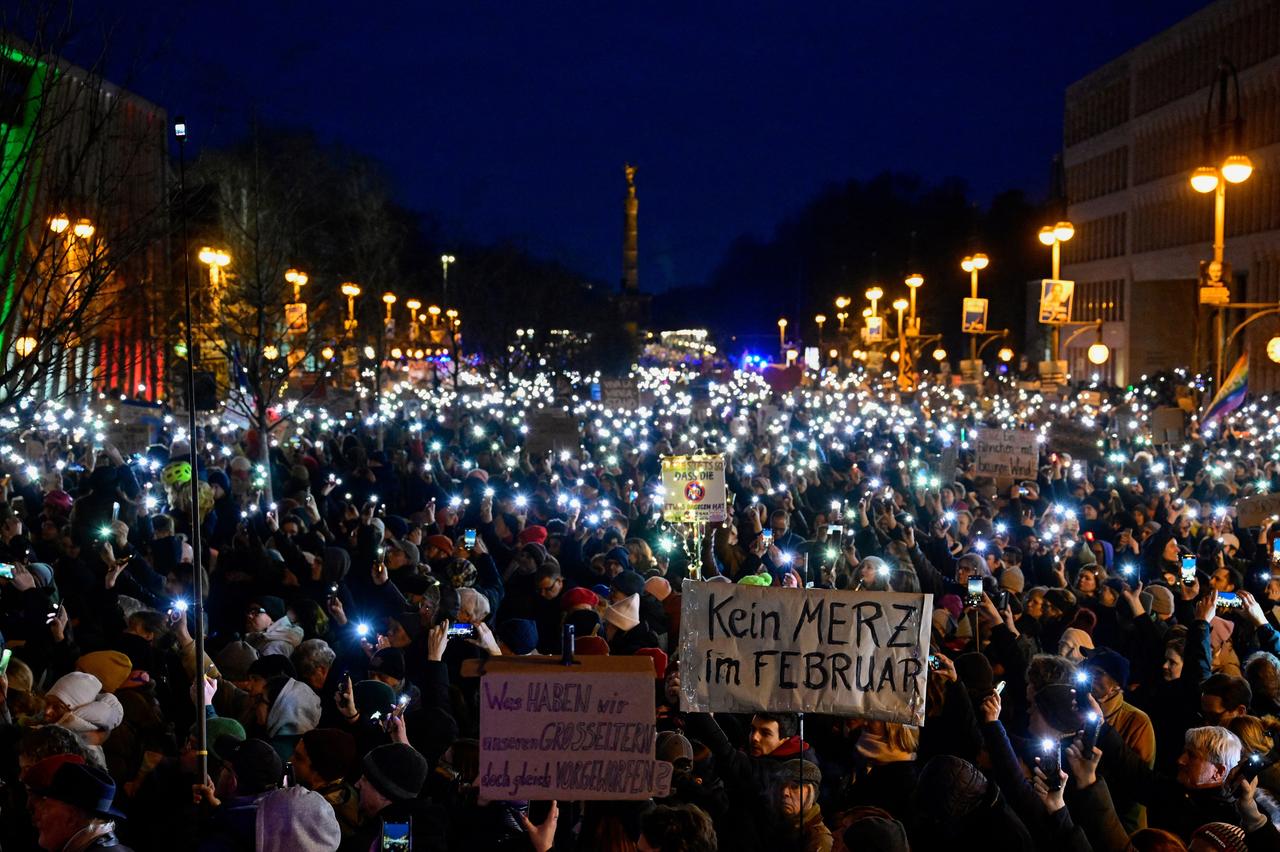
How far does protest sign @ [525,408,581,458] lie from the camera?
23.3 meters

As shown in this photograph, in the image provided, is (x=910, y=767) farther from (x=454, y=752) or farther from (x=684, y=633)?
(x=454, y=752)

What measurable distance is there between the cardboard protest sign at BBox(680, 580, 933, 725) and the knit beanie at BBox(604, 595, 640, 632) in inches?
119

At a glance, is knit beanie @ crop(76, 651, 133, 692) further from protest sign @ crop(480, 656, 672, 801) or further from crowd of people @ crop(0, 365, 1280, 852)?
protest sign @ crop(480, 656, 672, 801)

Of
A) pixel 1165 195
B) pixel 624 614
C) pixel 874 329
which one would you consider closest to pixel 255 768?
pixel 624 614

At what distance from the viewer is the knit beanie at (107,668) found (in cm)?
721

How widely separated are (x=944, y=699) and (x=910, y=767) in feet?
2.79

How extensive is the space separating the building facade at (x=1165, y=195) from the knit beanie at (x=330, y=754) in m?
44.1

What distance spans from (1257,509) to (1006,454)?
4.91 m

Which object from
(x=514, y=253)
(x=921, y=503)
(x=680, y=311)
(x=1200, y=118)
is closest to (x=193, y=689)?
(x=921, y=503)

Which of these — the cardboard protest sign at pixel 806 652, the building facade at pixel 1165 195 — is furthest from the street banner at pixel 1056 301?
the cardboard protest sign at pixel 806 652

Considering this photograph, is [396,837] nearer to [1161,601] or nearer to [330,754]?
[330,754]

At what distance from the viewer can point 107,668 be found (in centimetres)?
Answer: 724

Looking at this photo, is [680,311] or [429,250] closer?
[429,250]

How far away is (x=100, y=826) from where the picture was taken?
511 centimetres
